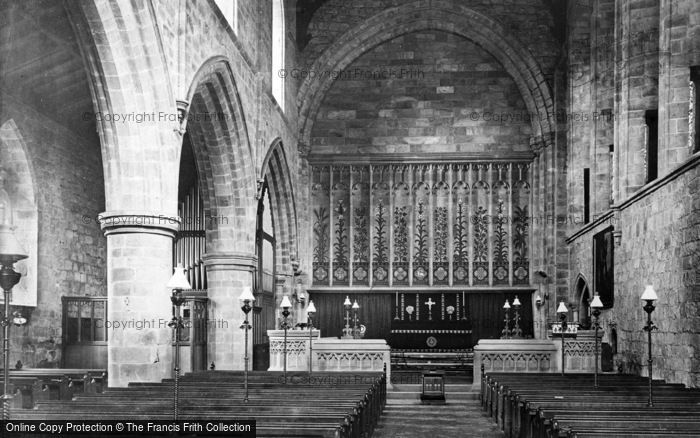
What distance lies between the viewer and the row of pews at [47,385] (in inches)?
402

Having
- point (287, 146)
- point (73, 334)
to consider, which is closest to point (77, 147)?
point (73, 334)

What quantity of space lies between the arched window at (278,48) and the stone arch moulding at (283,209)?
60.7 inches

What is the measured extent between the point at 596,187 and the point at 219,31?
9.09 meters

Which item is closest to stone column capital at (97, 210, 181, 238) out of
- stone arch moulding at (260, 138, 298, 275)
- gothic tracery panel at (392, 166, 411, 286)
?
stone arch moulding at (260, 138, 298, 275)

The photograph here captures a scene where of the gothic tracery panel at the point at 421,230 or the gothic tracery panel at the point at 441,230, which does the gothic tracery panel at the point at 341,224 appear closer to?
the gothic tracery panel at the point at 421,230

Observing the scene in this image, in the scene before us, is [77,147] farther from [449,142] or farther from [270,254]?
[449,142]

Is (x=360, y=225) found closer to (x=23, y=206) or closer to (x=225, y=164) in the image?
(x=225, y=164)

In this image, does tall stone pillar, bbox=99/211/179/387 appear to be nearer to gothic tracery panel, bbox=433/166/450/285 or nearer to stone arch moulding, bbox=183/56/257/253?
stone arch moulding, bbox=183/56/257/253

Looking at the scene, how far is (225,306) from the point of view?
16.1 m

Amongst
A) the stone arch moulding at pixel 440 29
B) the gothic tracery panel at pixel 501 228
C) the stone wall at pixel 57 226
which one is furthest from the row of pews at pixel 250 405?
the stone arch moulding at pixel 440 29

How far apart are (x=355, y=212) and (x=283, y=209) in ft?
7.47

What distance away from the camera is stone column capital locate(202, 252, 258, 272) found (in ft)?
52.9

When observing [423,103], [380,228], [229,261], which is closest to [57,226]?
[229,261]

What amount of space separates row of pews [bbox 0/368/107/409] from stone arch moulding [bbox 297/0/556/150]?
12.2 meters
